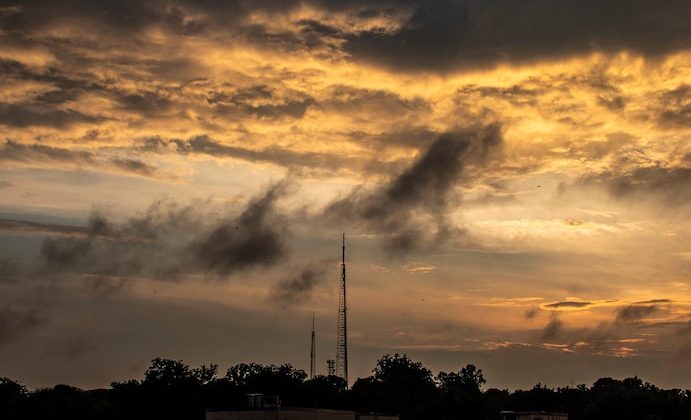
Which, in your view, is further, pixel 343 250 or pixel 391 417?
pixel 343 250

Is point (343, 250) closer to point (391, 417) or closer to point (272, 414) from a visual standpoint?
point (391, 417)

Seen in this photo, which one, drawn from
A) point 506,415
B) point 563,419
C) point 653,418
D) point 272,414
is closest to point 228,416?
point 272,414

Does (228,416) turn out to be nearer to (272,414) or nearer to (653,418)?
(272,414)

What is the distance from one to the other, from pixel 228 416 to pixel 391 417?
3641cm

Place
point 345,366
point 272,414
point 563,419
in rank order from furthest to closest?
point 345,366
point 563,419
point 272,414

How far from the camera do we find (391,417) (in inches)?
6235

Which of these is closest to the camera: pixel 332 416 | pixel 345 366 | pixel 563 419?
pixel 332 416

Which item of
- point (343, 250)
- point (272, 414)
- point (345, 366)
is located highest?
point (343, 250)

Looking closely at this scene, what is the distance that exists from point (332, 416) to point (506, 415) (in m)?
36.0

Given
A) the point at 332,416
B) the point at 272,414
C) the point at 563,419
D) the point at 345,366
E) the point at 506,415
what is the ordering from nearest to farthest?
the point at 272,414
the point at 332,416
the point at 506,415
the point at 563,419
the point at 345,366

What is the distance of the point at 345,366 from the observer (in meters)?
196

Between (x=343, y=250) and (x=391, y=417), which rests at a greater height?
(x=343, y=250)

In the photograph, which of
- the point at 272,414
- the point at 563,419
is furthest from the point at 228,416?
the point at 563,419

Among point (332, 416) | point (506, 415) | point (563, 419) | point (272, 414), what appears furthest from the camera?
point (563, 419)
